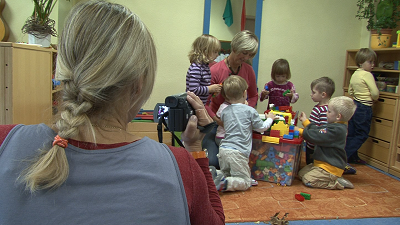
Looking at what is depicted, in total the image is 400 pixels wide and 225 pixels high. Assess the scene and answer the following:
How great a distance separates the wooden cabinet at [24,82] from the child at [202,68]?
4.04 ft

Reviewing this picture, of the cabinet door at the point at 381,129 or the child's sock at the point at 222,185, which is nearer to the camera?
the child's sock at the point at 222,185

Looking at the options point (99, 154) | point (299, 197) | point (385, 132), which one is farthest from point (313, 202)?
point (99, 154)

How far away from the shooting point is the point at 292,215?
256cm

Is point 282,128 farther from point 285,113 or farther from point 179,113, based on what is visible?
point 179,113

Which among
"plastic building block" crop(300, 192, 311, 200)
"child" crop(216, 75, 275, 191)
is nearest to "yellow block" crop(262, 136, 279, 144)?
"child" crop(216, 75, 275, 191)

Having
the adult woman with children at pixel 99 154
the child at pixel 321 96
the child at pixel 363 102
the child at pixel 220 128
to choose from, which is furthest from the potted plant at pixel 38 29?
the child at pixel 363 102

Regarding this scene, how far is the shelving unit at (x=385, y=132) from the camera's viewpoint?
3.79m

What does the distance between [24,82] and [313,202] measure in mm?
2453

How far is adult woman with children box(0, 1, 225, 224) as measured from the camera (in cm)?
63

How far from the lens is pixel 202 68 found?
3115mm

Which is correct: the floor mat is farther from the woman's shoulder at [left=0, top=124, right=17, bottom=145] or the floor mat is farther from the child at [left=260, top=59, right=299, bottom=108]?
the woman's shoulder at [left=0, top=124, right=17, bottom=145]

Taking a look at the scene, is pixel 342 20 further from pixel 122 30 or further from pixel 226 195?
pixel 122 30

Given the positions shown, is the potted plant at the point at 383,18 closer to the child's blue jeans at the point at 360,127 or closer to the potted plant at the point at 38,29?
the child's blue jeans at the point at 360,127

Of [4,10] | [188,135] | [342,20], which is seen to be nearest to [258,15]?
[342,20]
